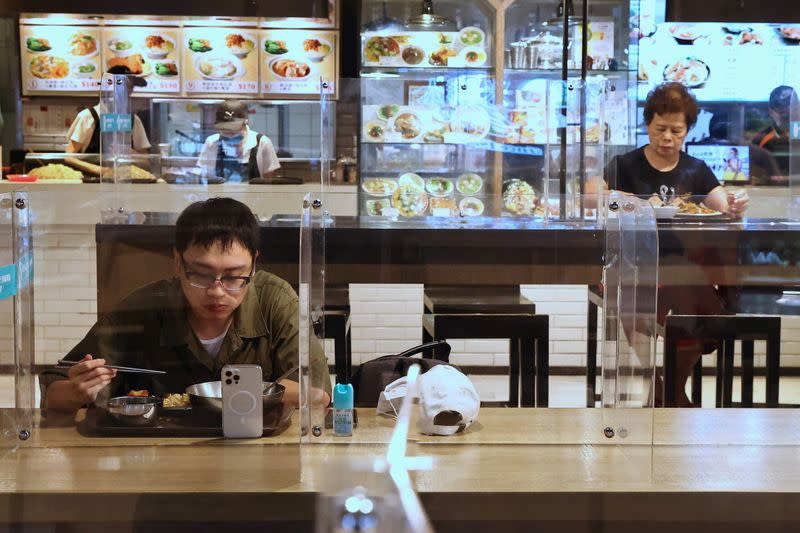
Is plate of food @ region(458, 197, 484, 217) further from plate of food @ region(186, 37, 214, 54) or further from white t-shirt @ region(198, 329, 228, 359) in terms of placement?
plate of food @ region(186, 37, 214, 54)

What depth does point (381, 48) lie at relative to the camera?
19.3ft

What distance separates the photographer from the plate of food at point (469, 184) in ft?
12.3

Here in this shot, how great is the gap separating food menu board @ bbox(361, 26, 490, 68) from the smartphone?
4332 millimetres

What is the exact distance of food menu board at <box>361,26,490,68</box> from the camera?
231 inches

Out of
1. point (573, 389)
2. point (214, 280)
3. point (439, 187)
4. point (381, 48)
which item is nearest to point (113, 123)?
point (439, 187)

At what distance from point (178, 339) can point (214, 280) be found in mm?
134

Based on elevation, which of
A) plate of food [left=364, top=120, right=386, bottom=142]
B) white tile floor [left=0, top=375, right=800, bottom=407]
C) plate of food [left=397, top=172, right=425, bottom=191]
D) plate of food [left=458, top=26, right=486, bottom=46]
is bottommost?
white tile floor [left=0, top=375, right=800, bottom=407]

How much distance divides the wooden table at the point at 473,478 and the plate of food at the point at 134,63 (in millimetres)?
5395

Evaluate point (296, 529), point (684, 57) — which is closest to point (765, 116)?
point (684, 57)

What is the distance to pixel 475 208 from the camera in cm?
369

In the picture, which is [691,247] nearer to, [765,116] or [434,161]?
[434,161]

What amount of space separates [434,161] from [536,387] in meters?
1.12

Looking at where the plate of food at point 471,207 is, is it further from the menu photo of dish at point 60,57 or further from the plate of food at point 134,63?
the menu photo of dish at point 60,57

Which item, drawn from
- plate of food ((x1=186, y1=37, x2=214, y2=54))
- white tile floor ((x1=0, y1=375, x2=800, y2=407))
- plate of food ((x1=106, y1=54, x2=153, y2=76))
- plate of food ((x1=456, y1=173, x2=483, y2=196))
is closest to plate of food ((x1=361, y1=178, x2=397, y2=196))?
plate of food ((x1=456, y1=173, x2=483, y2=196))
